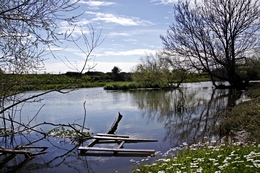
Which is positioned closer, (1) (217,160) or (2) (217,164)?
→ (2) (217,164)

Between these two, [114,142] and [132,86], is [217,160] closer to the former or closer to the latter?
[114,142]

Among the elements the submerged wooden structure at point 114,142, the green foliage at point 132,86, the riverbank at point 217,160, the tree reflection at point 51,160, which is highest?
the green foliage at point 132,86

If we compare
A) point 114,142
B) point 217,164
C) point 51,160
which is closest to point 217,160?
point 217,164

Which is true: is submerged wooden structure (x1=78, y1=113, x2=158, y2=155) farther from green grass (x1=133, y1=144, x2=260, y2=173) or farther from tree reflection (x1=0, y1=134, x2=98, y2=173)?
green grass (x1=133, y1=144, x2=260, y2=173)

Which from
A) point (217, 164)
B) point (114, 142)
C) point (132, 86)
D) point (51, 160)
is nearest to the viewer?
point (217, 164)

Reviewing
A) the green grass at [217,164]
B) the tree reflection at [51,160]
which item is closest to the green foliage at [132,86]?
the tree reflection at [51,160]

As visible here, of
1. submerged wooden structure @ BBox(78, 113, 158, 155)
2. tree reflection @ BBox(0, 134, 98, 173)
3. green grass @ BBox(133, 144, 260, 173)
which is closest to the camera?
green grass @ BBox(133, 144, 260, 173)

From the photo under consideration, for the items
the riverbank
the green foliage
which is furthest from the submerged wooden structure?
the green foliage

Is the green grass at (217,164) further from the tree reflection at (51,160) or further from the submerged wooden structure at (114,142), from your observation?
the tree reflection at (51,160)

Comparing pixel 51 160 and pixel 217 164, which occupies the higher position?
pixel 217 164

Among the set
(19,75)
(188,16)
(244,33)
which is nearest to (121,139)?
(19,75)

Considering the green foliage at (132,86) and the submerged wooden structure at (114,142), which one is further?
the green foliage at (132,86)

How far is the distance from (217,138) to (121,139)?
11.0ft

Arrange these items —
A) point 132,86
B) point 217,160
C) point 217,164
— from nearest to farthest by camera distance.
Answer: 1. point 217,164
2. point 217,160
3. point 132,86
